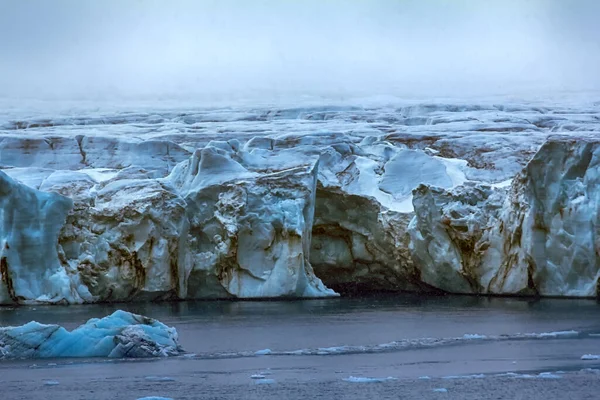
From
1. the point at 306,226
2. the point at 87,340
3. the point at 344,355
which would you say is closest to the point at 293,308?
the point at 306,226

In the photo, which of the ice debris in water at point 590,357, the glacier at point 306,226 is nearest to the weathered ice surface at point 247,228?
the glacier at point 306,226

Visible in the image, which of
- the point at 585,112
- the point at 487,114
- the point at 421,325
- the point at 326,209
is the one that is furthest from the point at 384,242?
the point at 585,112

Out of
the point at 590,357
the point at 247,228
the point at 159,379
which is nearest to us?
the point at 159,379

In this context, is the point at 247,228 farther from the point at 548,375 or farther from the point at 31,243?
the point at 548,375

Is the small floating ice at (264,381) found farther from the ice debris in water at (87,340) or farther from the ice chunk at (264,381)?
the ice debris in water at (87,340)

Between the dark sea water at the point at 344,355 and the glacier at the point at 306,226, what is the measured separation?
76 cm

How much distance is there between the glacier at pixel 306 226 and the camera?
2577 centimetres

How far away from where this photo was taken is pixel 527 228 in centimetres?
2578

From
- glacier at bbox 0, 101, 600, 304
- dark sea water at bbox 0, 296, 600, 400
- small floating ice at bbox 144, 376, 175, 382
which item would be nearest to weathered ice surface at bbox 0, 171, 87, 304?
glacier at bbox 0, 101, 600, 304

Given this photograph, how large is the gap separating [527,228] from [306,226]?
4.63m

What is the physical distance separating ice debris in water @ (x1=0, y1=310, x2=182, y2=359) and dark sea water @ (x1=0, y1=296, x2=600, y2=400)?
316 mm

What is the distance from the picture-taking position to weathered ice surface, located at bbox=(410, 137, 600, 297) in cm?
2553

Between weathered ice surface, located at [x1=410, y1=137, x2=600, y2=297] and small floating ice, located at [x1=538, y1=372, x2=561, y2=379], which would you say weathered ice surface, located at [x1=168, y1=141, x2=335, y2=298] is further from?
small floating ice, located at [x1=538, y1=372, x2=561, y2=379]

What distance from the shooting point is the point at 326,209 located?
96.4 feet
